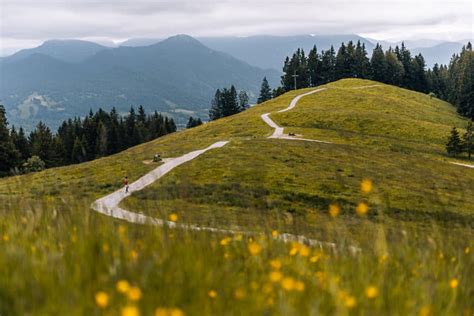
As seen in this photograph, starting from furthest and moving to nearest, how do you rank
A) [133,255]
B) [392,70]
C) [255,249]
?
1. [392,70]
2. [255,249]
3. [133,255]

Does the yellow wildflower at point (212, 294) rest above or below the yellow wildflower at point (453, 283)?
above

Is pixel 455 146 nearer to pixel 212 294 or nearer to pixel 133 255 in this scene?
pixel 133 255

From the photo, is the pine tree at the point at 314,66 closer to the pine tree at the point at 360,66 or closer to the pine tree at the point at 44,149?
the pine tree at the point at 360,66

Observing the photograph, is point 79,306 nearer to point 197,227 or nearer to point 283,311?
point 283,311

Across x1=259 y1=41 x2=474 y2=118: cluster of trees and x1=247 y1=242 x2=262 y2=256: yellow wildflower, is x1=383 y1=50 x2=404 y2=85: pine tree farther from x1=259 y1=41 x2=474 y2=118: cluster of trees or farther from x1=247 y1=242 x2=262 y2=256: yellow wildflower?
x1=247 y1=242 x2=262 y2=256: yellow wildflower

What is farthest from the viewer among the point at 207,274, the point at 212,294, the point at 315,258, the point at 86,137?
the point at 86,137

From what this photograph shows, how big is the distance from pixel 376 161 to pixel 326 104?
155 feet

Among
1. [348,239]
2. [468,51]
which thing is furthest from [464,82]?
[348,239]

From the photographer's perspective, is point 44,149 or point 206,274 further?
point 44,149

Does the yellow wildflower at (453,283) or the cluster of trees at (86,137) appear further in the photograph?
the cluster of trees at (86,137)

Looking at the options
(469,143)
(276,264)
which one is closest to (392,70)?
(469,143)

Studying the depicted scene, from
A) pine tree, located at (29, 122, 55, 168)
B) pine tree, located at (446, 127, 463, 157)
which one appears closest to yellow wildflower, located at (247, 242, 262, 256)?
pine tree, located at (446, 127, 463, 157)

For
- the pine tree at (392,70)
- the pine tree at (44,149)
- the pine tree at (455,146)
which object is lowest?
the pine tree at (44,149)

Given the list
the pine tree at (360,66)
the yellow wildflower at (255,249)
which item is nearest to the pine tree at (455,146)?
the yellow wildflower at (255,249)
